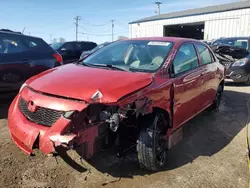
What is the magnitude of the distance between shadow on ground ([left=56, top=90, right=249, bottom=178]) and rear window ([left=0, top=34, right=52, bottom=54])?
122 inches

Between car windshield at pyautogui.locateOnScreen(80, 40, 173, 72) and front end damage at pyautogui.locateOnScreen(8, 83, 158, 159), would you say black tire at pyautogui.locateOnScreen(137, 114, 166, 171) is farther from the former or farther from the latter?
car windshield at pyautogui.locateOnScreen(80, 40, 173, 72)

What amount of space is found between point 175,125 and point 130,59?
1.12 m

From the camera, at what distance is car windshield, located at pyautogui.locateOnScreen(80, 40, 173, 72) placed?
3.48 metres

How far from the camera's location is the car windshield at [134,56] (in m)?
3.48

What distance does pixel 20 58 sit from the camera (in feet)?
17.0

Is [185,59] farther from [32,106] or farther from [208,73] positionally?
[32,106]

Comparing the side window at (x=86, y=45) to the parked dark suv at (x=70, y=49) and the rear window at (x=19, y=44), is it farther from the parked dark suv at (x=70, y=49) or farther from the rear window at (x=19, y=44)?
the rear window at (x=19, y=44)

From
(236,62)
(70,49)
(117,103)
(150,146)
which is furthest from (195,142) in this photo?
(70,49)

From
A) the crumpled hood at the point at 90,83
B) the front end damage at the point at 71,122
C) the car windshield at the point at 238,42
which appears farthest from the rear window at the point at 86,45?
the front end damage at the point at 71,122

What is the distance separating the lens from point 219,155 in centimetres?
366

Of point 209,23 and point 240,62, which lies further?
point 209,23

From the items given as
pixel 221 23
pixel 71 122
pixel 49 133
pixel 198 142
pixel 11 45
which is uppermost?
pixel 221 23

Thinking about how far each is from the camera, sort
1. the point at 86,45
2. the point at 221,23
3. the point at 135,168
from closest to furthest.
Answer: the point at 135,168, the point at 86,45, the point at 221,23

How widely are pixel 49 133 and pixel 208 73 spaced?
3.26m
